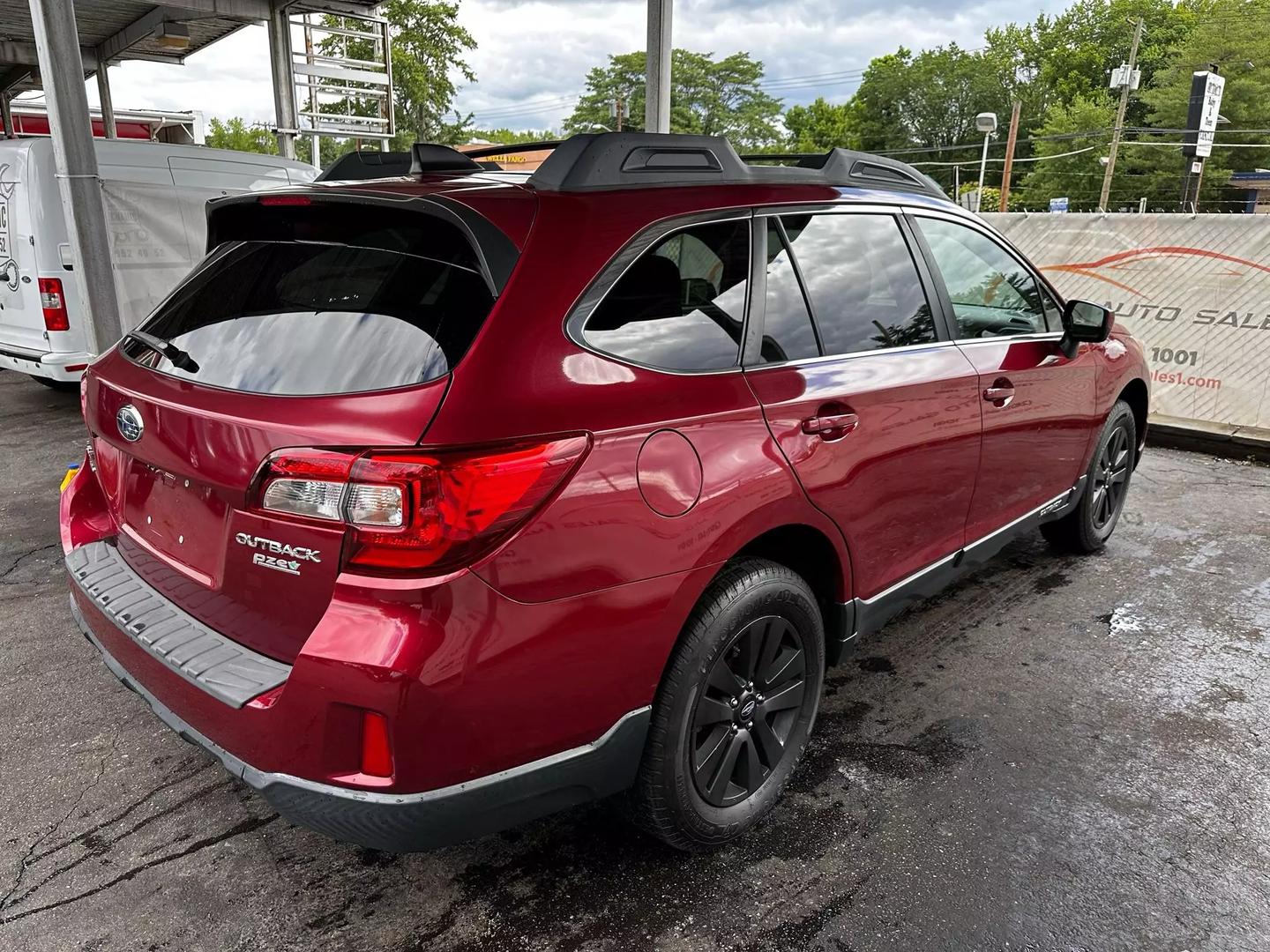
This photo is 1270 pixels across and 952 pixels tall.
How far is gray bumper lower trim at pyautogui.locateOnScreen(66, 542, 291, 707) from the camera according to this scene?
202 cm

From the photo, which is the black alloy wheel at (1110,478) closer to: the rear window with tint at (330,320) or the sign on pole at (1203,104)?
the rear window with tint at (330,320)

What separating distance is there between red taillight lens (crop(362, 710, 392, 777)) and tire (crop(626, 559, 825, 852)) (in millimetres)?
664

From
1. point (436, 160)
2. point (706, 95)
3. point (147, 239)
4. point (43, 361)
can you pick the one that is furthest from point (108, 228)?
point (706, 95)

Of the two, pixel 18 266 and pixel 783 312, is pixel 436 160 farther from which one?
pixel 18 266

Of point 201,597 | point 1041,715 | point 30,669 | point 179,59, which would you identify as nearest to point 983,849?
point 1041,715

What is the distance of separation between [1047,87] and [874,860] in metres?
103

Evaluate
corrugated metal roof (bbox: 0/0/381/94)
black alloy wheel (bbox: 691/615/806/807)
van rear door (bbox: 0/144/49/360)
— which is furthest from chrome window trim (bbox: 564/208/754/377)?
corrugated metal roof (bbox: 0/0/381/94)

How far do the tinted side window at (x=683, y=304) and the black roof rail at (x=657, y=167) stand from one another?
169 millimetres

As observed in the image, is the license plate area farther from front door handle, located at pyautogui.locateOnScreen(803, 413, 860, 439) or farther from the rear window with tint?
front door handle, located at pyautogui.locateOnScreen(803, 413, 860, 439)

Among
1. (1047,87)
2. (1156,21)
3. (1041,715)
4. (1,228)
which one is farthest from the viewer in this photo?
(1047,87)

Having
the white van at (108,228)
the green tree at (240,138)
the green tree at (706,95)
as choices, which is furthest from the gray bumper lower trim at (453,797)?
the green tree at (706,95)

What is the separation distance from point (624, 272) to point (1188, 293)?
6.88 metres

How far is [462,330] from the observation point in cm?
195

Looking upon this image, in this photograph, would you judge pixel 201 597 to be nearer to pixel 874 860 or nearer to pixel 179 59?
pixel 874 860
